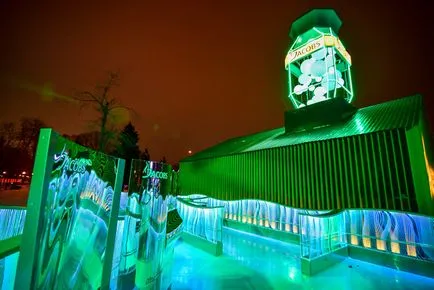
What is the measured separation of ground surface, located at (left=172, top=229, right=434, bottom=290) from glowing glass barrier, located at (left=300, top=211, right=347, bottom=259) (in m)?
0.43

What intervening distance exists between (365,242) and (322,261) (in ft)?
6.38

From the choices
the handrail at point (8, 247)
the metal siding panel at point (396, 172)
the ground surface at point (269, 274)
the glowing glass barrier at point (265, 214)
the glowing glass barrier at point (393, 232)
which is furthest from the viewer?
the glowing glass barrier at point (265, 214)

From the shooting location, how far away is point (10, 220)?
4277 mm

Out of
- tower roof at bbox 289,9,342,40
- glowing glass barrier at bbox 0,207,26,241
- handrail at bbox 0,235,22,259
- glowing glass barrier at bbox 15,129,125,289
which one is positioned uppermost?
tower roof at bbox 289,9,342,40

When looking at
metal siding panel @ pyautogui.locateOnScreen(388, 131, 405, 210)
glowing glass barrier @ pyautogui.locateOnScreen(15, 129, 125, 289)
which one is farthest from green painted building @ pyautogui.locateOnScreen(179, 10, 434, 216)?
glowing glass barrier @ pyautogui.locateOnScreen(15, 129, 125, 289)

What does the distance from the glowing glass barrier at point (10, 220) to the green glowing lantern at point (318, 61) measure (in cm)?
1148

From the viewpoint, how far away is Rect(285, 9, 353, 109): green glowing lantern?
10.7 meters

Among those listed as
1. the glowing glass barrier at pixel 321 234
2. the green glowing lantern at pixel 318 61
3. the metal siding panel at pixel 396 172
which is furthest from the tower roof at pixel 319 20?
the glowing glass barrier at pixel 321 234

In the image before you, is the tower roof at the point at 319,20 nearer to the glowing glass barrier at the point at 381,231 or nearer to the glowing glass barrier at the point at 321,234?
the glowing glass barrier at the point at 381,231

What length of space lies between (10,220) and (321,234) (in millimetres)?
7169

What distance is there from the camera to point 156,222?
10.3 ft

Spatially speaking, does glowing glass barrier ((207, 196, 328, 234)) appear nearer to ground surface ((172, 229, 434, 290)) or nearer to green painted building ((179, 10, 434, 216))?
green painted building ((179, 10, 434, 216))

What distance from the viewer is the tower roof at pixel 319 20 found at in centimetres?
1146

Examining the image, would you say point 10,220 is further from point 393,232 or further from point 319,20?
point 319,20
